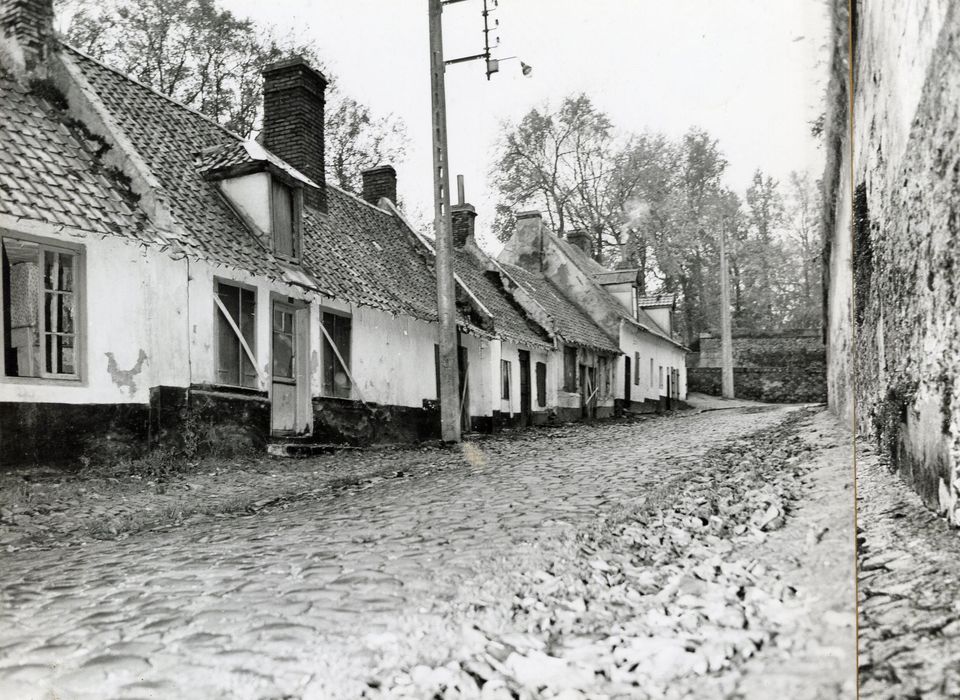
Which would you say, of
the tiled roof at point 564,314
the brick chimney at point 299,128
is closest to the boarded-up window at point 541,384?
the tiled roof at point 564,314

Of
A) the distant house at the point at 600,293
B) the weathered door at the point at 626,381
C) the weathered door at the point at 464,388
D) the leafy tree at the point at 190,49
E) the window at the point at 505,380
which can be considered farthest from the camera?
the weathered door at the point at 626,381

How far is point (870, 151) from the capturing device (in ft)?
11.4

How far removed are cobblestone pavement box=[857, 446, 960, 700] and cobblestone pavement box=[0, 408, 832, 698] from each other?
145cm

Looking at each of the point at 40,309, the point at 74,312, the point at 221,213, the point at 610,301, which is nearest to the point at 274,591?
the point at 40,309

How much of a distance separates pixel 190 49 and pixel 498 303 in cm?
1366

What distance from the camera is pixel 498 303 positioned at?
19172mm

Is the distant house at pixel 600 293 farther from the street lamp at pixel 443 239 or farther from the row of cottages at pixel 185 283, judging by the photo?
the street lamp at pixel 443 239

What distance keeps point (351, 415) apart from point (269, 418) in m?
2.08

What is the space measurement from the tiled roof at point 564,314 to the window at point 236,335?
36.6 feet

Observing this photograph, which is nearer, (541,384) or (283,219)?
(283,219)

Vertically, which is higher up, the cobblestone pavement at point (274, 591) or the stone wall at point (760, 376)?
the stone wall at point (760, 376)

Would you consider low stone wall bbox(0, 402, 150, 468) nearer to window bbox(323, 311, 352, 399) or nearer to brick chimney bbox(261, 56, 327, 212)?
window bbox(323, 311, 352, 399)

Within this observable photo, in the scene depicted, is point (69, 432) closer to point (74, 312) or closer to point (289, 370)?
point (74, 312)

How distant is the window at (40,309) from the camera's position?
657 cm
